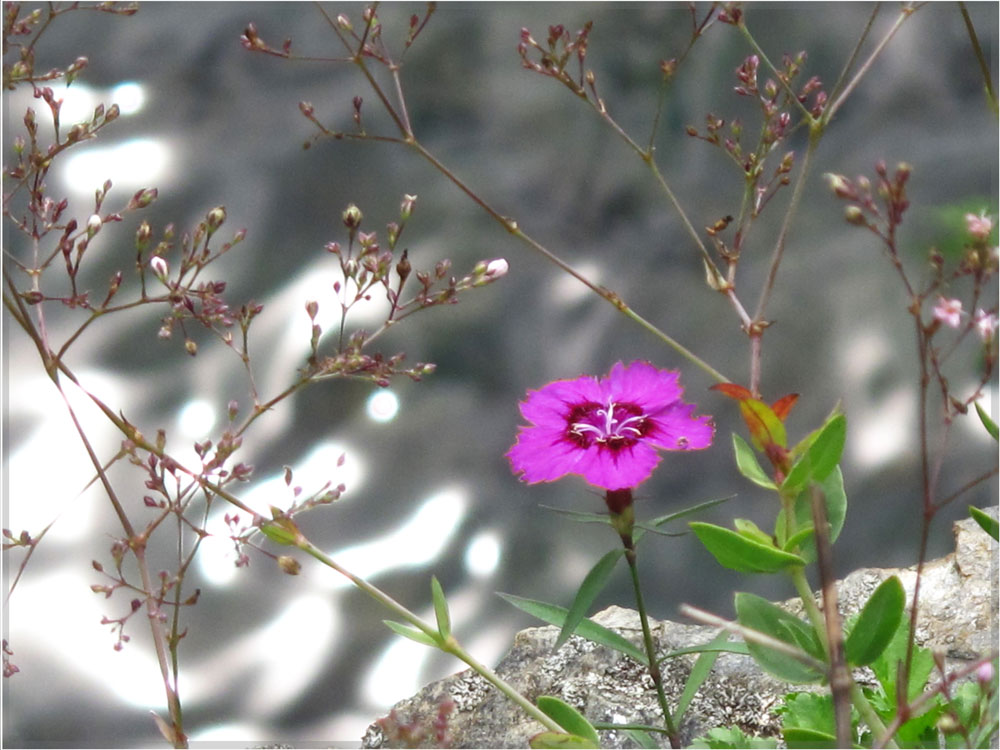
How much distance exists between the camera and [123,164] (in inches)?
43.9

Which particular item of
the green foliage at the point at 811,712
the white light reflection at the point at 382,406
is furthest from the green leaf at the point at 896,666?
the white light reflection at the point at 382,406

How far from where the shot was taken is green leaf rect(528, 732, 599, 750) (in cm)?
47

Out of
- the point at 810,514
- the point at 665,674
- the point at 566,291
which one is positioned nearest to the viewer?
the point at 810,514

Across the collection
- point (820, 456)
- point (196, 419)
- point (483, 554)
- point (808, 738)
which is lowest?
point (808, 738)

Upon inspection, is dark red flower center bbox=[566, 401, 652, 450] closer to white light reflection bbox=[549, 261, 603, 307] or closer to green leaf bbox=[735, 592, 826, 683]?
green leaf bbox=[735, 592, 826, 683]

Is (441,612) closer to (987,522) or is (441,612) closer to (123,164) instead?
(987,522)

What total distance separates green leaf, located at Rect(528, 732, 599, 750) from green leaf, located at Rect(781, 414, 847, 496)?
15 cm

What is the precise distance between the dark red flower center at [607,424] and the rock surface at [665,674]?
206mm

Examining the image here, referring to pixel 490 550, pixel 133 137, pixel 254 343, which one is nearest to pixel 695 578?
pixel 490 550

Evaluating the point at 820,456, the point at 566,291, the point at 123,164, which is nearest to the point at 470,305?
the point at 566,291

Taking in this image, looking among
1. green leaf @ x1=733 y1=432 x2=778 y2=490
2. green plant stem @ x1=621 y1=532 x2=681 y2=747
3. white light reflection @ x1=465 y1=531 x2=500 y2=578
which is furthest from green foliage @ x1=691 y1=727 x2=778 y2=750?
white light reflection @ x1=465 y1=531 x2=500 y2=578

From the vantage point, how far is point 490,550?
0.97 metres

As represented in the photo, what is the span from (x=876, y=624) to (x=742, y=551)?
0.06 m

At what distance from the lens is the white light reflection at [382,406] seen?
41.1 inches
